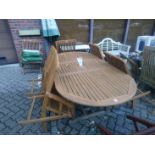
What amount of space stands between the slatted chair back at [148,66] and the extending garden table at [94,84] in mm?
784

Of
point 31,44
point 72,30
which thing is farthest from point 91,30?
point 31,44

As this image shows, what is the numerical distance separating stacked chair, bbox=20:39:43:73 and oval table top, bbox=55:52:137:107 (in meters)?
1.52

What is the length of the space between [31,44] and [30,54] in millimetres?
497

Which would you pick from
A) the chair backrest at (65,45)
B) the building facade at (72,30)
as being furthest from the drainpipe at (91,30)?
the chair backrest at (65,45)

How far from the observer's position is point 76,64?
88.0 inches

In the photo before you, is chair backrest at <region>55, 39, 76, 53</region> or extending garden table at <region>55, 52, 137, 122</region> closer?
extending garden table at <region>55, 52, 137, 122</region>

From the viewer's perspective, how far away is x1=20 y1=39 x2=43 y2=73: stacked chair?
11.2ft

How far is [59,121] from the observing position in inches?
78.7

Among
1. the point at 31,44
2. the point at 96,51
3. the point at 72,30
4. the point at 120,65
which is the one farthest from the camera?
the point at 72,30

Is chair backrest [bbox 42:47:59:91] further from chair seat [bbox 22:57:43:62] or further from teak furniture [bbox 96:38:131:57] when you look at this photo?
teak furniture [bbox 96:38:131:57]

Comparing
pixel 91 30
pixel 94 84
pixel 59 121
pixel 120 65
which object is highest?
pixel 91 30

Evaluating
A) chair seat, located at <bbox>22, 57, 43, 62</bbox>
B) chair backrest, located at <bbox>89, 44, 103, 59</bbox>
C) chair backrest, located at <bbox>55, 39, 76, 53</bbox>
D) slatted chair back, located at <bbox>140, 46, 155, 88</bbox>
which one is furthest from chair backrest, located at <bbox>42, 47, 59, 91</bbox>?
chair seat, located at <bbox>22, 57, 43, 62</bbox>

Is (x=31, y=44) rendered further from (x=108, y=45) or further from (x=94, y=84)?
(x=94, y=84)

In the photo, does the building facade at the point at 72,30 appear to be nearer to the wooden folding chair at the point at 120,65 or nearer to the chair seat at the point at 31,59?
the chair seat at the point at 31,59
